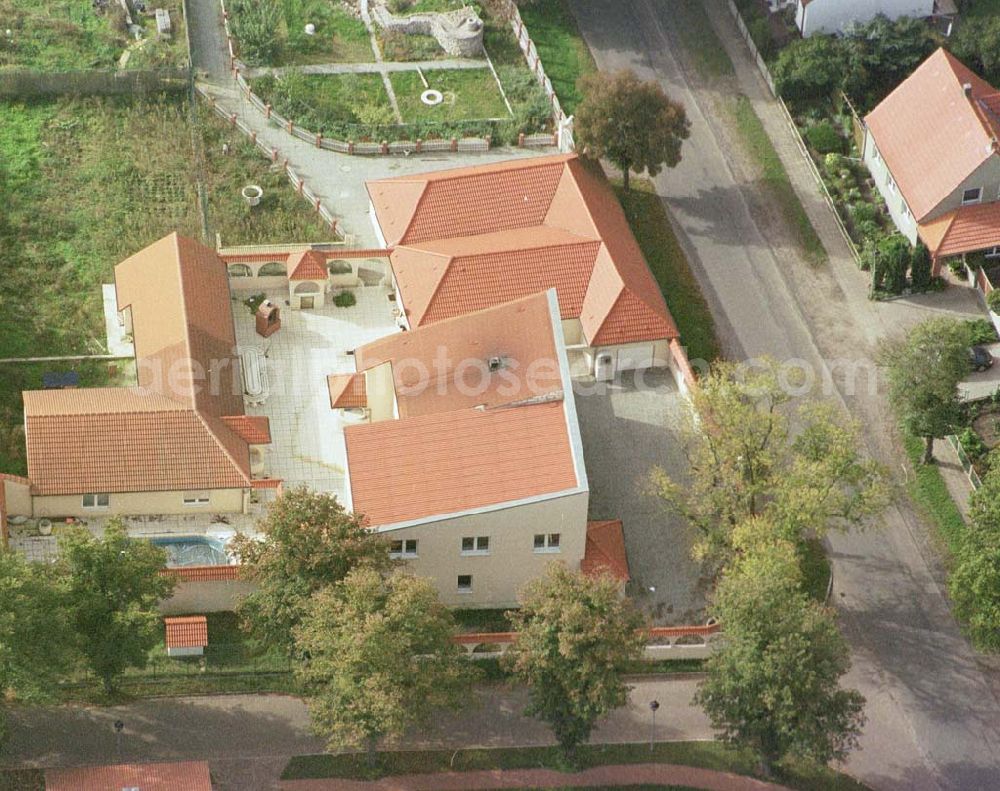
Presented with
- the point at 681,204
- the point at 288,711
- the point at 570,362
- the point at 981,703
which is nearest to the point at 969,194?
the point at 681,204

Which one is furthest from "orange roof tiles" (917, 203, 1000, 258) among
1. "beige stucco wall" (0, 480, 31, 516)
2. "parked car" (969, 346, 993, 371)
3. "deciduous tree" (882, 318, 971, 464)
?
"beige stucco wall" (0, 480, 31, 516)

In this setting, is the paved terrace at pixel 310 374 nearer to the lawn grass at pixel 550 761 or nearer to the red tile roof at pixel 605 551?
the red tile roof at pixel 605 551

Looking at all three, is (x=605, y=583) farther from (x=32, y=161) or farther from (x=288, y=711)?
(x=32, y=161)

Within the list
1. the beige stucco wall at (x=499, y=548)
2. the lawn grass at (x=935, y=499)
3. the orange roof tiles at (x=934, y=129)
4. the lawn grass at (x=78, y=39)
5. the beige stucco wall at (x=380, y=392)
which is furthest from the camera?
the lawn grass at (x=78, y=39)

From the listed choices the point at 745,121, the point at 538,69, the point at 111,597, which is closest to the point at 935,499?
the point at 745,121

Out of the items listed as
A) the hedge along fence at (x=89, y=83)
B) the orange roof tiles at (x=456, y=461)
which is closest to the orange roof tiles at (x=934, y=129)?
the orange roof tiles at (x=456, y=461)

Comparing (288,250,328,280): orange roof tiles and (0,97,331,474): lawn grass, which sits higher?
(0,97,331,474): lawn grass

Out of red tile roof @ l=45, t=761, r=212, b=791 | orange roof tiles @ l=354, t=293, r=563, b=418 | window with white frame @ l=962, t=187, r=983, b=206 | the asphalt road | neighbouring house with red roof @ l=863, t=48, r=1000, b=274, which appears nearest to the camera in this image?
red tile roof @ l=45, t=761, r=212, b=791

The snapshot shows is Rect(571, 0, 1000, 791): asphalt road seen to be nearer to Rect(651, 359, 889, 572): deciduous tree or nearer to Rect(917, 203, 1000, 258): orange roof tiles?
Rect(651, 359, 889, 572): deciduous tree
